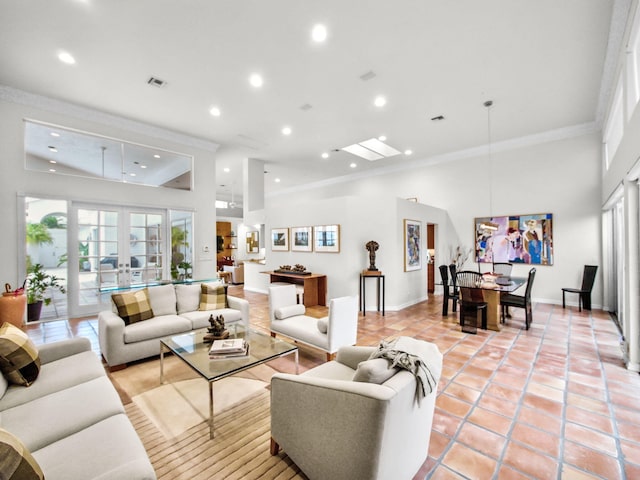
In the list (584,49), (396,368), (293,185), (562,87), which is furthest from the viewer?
(293,185)

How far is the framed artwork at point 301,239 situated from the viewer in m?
6.81

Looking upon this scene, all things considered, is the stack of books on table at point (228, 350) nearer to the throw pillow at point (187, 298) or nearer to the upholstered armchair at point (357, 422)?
the upholstered armchair at point (357, 422)

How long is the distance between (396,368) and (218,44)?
402 cm

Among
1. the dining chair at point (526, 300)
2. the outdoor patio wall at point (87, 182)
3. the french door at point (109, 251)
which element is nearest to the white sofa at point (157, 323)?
the french door at point (109, 251)

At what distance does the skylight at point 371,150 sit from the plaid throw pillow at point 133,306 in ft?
18.4

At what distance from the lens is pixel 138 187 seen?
19.4ft

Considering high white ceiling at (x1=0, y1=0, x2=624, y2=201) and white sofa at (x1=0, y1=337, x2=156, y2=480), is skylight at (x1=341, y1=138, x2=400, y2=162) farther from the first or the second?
white sofa at (x1=0, y1=337, x2=156, y2=480)

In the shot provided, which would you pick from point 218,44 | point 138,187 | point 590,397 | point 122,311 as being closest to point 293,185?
point 138,187

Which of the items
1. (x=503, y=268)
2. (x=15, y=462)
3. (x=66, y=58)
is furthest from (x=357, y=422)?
(x=503, y=268)

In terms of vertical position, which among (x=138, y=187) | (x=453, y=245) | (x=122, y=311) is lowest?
(x=122, y=311)

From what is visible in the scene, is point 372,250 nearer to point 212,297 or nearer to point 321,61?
point 212,297

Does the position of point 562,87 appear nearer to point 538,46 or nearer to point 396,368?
point 538,46

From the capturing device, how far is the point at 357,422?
1343mm

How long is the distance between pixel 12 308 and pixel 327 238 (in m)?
5.35
